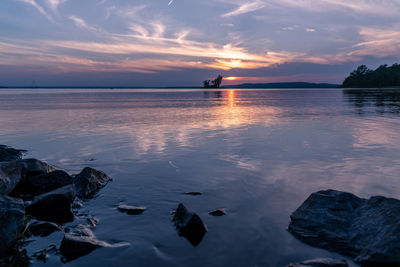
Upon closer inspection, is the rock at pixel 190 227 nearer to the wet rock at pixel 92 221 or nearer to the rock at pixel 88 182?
the wet rock at pixel 92 221

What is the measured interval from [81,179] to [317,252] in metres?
7.53

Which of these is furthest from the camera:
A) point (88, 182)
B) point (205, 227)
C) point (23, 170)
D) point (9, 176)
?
point (23, 170)

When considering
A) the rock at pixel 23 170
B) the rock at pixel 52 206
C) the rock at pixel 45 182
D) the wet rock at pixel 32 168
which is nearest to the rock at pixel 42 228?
the rock at pixel 52 206

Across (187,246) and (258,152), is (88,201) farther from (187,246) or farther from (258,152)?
(258,152)

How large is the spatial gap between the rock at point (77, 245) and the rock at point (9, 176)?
12.2ft

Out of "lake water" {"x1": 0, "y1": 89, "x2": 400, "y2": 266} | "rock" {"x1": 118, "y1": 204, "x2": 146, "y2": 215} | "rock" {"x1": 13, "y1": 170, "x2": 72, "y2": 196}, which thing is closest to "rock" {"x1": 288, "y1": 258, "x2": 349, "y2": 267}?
"lake water" {"x1": 0, "y1": 89, "x2": 400, "y2": 266}

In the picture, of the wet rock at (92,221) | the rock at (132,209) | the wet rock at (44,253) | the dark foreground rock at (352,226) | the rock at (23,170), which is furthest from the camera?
the rock at (23,170)

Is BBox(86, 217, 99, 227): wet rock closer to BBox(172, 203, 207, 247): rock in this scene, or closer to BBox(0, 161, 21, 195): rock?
BBox(172, 203, 207, 247): rock

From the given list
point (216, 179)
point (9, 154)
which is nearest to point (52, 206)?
point (216, 179)

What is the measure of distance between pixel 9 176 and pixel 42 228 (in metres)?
3.12

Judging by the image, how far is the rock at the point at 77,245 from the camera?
610 centimetres

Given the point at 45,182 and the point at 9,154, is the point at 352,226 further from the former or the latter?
the point at 9,154

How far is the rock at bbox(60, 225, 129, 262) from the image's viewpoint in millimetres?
6102

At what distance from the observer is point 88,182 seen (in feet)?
32.7
